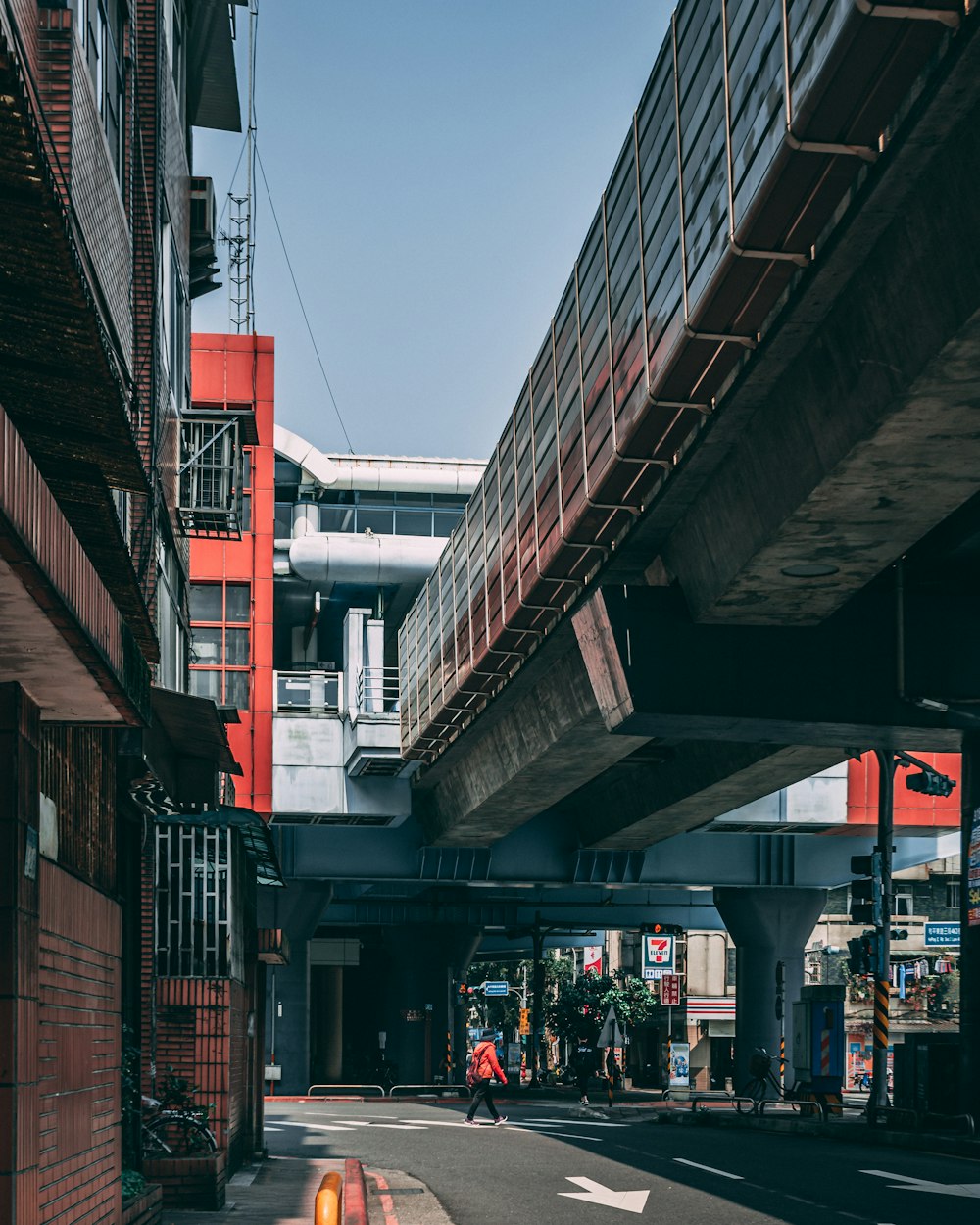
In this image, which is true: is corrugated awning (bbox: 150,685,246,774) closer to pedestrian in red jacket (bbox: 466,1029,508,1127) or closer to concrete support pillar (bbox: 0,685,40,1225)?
concrete support pillar (bbox: 0,685,40,1225)

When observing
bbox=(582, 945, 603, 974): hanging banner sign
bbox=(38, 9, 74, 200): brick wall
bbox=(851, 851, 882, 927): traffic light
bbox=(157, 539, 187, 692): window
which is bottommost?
bbox=(582, 945, 603, 974): hanging banner sign

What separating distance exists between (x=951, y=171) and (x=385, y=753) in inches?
1050

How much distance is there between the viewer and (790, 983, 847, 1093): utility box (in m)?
35.2

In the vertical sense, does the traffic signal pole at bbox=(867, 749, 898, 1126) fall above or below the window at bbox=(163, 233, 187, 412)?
below

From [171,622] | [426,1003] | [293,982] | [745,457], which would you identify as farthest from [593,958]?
[745,457]

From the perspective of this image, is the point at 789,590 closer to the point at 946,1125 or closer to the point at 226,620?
the point at 946,1125

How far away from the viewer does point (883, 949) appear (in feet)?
100

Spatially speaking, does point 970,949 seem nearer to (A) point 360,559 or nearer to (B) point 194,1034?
(B) point 194,1034

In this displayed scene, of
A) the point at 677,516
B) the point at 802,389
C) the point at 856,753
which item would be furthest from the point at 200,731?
the point at 856,753

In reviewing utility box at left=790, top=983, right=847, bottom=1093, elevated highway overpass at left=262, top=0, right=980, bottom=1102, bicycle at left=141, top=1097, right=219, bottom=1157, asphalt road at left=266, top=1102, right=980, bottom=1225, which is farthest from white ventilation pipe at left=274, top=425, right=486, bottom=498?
bicycle at left=141, top=1097, right=219, bottom=1157

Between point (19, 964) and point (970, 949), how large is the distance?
19.2 metres

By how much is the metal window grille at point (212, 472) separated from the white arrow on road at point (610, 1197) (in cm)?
931

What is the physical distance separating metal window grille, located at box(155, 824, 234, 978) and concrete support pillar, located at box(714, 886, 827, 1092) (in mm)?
29981

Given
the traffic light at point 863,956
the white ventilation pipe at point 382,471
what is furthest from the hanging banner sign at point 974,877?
the white ventilation pipe at point 382,471
